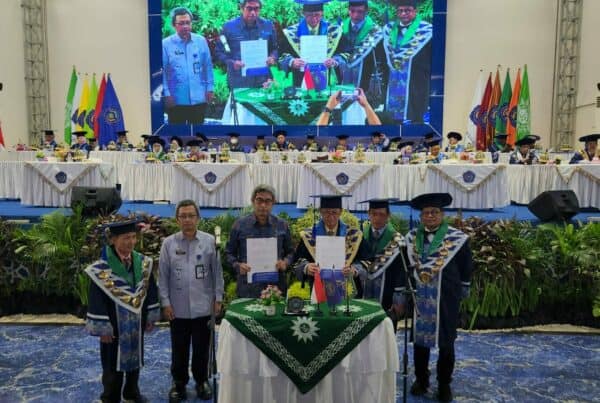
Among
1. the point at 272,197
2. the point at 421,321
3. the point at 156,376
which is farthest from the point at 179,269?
the point at 421,321

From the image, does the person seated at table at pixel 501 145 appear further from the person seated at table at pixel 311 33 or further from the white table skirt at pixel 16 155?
the white table skirt at pixel 16 155

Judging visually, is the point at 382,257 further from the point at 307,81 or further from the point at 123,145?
the point at 307,81

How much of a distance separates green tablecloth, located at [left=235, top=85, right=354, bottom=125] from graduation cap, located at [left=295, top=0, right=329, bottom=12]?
2.96 m

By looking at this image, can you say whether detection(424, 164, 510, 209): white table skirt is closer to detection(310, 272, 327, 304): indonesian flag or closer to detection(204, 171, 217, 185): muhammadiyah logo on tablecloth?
detection(204, 171, 217, 185): muhammadiyah logo on tablecloth

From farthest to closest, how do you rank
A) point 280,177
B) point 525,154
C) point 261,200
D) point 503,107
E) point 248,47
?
point 248,47, point 503,107, point 525,154, point 280,177, point 261,200

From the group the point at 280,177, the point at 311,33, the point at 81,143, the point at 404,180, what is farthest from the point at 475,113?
the point at 81,143

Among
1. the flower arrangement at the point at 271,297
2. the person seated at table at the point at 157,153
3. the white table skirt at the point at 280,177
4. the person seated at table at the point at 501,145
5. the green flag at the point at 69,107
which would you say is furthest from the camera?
the green flag at the point at 69,107

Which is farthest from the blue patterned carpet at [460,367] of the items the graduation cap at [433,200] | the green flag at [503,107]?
the green flag at [503,107]

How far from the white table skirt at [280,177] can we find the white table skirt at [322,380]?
27.8ft

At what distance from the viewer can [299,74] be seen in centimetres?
1847

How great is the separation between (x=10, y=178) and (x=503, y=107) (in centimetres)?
1533

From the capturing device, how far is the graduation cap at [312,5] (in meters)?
18.2

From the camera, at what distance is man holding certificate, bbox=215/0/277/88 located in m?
18.5

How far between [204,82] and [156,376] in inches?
611
